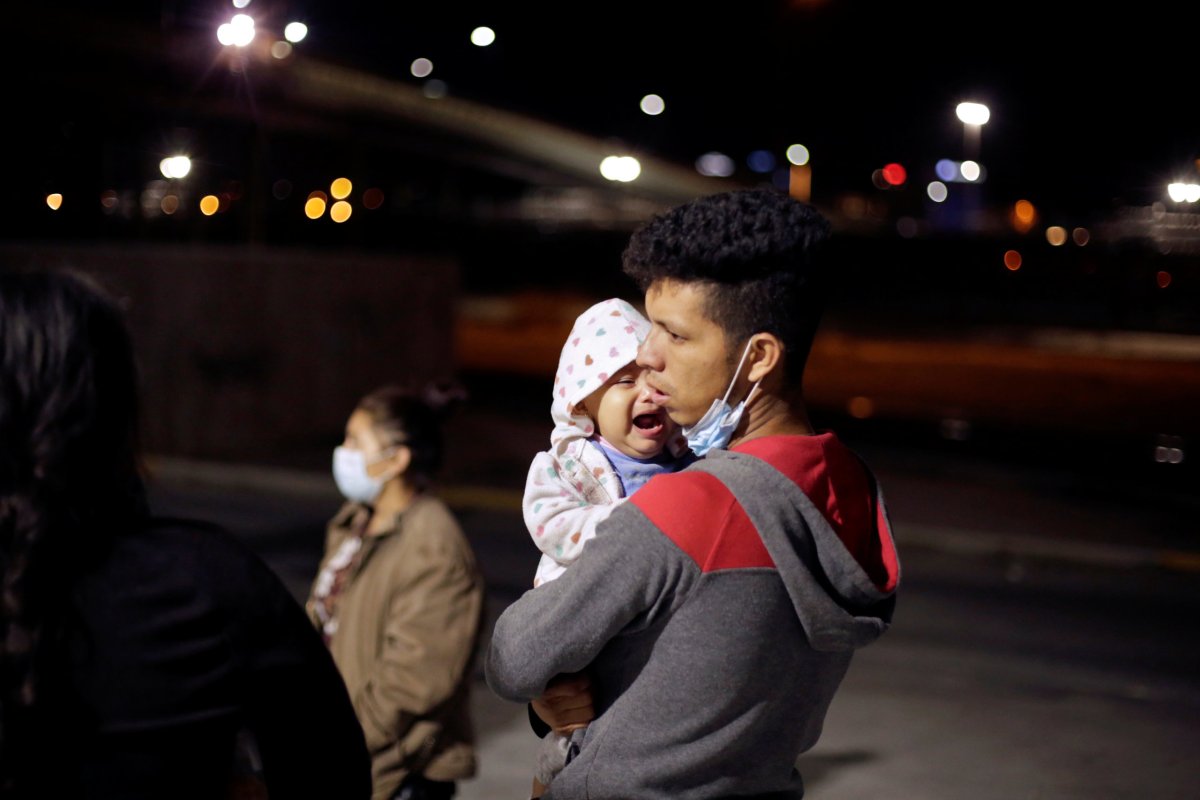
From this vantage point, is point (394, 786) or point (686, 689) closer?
point (686, 689)

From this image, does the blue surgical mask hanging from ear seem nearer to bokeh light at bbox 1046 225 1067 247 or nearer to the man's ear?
the man's ear

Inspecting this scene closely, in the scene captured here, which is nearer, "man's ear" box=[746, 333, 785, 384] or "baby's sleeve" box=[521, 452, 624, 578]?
"man's ear" box=[746, 333, 785, 384]

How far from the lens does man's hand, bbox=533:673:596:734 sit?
2.17 m

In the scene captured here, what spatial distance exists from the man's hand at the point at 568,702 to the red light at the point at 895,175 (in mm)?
62951

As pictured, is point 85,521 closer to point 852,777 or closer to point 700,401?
point 700,401

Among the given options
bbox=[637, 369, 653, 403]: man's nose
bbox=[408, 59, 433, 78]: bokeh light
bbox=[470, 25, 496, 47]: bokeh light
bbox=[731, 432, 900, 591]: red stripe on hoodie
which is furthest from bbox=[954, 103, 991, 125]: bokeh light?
bbox=[731, 432, 900, 591]: red stripe on hoodie

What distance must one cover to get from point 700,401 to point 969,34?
36257mm

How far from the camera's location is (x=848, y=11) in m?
36.5

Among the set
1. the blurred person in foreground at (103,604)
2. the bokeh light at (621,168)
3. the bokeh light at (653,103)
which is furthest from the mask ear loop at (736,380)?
the bokeh light at (621,168)

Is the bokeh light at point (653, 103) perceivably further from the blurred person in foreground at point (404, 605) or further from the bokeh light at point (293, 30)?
the blurred person in foreground at point (404, 605)

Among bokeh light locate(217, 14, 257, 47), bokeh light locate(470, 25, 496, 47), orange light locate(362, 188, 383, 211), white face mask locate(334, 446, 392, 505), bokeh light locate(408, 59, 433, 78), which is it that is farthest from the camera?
orange light locate(362, 188, 383, 211)

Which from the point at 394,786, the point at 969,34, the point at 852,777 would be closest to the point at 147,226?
the point at 852,777

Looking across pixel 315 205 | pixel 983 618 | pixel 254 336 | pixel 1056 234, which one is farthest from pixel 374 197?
pixel 983 618

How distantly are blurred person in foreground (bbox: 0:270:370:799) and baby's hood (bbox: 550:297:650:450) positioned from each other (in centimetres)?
79
